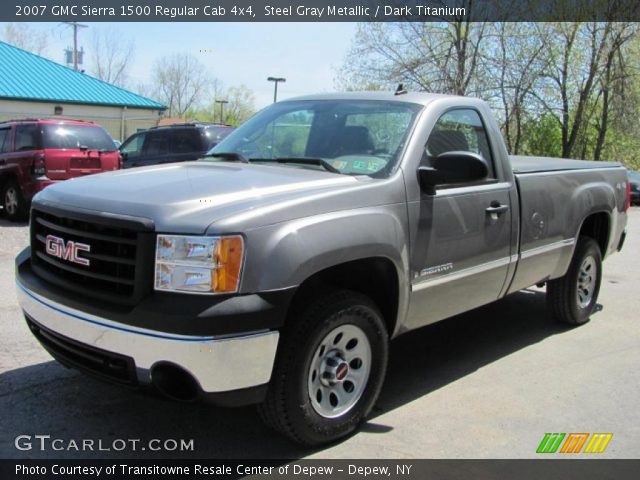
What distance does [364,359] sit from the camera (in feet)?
11.5

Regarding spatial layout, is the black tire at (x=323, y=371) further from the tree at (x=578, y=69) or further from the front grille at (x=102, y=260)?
the tree at (x=578, y=69)

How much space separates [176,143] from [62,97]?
2666 cm

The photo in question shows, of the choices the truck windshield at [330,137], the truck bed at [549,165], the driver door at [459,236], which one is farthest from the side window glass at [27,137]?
the driver door at [459,236]

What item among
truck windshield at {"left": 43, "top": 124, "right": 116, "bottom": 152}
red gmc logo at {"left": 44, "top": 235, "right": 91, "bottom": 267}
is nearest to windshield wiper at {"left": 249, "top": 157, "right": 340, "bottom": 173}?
red gmc logo at {"left": 44, "top": 235, "right": 91, "bottom": 267}

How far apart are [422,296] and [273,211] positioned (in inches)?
49.3

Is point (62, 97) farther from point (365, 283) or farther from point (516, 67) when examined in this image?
point (365, 283)

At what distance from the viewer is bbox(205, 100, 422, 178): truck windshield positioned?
151 inches

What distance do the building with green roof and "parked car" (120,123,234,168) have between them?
931 inches

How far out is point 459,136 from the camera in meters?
4.41

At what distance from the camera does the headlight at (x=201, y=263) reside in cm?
277

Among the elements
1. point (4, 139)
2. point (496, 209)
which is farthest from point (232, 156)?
point (4, 139)

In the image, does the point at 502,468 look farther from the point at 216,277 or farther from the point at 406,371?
the point at 216,277

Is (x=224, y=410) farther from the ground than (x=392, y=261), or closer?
closer

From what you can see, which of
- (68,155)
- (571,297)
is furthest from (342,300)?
(68,155)
